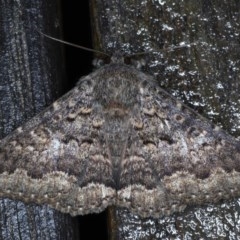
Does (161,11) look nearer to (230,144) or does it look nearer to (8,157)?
(230,144)

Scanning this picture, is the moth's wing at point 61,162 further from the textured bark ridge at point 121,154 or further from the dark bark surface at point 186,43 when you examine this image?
the dark bark surface at point 186,43

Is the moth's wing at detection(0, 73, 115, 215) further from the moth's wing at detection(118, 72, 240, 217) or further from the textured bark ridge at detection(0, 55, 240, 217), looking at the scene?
the moth's wing at detection(118, 72, 240, 217)

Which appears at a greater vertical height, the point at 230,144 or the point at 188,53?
the point at 188,53

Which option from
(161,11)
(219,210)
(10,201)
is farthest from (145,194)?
(161,11)

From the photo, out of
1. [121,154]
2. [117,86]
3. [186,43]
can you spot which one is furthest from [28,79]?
[186,43]

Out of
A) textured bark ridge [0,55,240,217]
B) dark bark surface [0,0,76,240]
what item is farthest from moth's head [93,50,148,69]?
dark bark surface [0,0,76,240]

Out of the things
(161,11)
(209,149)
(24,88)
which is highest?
(161,11)
